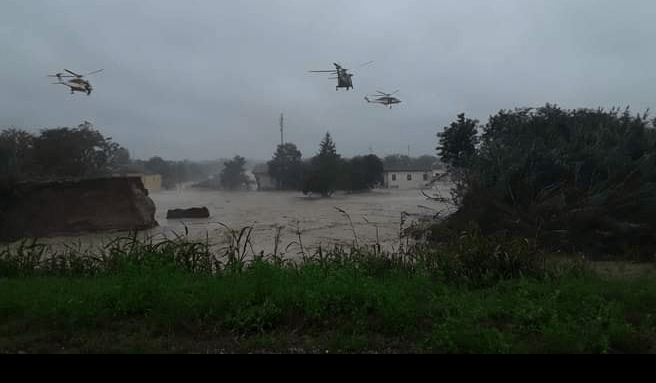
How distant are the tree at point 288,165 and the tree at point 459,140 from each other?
631 inches

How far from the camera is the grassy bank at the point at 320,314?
350cm

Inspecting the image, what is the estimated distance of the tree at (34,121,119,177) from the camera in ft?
83.9

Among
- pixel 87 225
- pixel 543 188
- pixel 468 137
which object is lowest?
pixel 87 225

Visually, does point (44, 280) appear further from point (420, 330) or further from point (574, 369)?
point (574, 369)

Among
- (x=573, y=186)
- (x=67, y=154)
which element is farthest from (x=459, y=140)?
(x=67, y=154)

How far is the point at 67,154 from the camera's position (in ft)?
87.0

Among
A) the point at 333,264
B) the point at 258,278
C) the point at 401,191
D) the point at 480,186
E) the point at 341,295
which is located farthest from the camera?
the point at 401,191

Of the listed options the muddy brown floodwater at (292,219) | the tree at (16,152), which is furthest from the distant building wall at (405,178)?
the tree at (16,152)

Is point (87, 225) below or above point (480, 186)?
below

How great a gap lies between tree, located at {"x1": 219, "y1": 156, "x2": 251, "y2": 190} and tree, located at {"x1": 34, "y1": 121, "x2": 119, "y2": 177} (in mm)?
15797

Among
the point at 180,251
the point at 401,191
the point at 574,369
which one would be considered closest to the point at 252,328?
the point at 574,369

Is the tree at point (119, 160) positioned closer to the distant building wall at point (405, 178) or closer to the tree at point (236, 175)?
the tree at point (236, 175)

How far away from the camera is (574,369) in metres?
2.98

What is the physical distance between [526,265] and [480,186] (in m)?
10.5
